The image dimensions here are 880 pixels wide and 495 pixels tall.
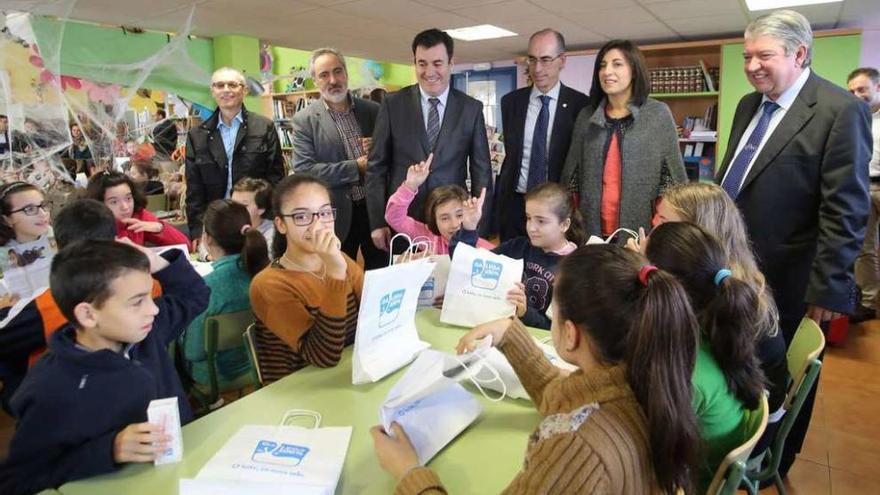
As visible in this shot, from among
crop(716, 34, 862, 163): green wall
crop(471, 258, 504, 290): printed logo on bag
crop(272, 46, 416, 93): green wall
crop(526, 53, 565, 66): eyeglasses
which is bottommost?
crop(471, 258, 504, 290): printed logo on bag

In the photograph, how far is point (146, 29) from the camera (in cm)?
572

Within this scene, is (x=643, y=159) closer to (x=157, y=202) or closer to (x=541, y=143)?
(x=541, y=143)

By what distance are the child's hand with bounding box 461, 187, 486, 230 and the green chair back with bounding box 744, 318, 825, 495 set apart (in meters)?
1.25

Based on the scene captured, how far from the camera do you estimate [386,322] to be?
56.4 inches

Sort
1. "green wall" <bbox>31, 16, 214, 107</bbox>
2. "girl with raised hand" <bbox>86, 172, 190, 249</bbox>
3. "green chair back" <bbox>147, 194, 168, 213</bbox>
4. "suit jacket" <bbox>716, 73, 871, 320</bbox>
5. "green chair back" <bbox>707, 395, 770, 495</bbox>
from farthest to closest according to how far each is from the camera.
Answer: "green wall" <bbox>31, 16, 214, 107</bbox>, "green chair back" <bbox>147, 194, 168, 213</bbox>, "girl with raised hand" <bbox>86, 172, 190, 249</bbox>, "suit jacket" <bbox>716, 73, 871, 320</bbox>, "green chair back" <bbox>707, 395, 770, 495</bbox>

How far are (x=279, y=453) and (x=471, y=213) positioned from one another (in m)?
1.54

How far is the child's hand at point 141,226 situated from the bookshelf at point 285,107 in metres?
4.05

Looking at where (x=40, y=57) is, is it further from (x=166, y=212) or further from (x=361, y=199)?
(x=361, y=199)

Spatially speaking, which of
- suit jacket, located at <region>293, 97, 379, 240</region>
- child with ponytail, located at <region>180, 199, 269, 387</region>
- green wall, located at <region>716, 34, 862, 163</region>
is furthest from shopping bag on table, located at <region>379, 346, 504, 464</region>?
green wall, located at <region>716, 34, 862, 163</region>

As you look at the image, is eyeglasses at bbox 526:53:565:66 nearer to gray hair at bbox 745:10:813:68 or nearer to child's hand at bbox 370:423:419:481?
gray hair at bbox 745:10:813:68

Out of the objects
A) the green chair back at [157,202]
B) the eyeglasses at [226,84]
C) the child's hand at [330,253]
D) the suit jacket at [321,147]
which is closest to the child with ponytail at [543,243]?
the child's hand at [330,253]

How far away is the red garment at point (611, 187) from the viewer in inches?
92.5

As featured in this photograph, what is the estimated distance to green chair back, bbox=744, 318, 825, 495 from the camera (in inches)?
55.3

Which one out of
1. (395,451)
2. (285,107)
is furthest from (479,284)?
(285,107)
